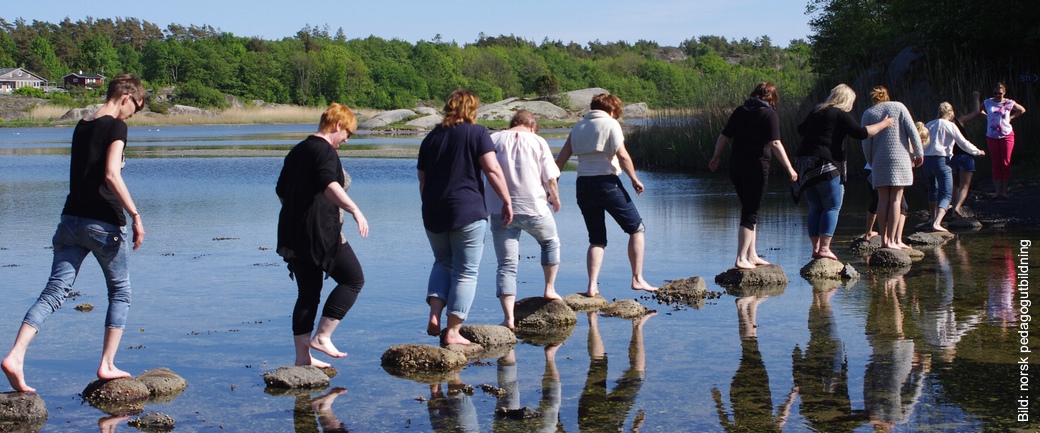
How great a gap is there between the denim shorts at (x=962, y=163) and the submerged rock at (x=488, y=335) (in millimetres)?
8301

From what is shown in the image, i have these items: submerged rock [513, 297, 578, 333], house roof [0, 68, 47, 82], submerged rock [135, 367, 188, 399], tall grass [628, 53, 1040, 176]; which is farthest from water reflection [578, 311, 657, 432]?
house roof [0, 68, 47, 82]

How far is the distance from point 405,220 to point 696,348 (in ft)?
30.3

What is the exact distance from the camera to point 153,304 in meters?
8.58

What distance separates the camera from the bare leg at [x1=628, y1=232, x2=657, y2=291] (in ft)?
28.2

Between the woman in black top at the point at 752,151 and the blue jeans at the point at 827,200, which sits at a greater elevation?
the woman in black top at the point at 752,151

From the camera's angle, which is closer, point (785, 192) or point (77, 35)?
point (785, 192)

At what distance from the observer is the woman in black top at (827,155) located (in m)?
9.73

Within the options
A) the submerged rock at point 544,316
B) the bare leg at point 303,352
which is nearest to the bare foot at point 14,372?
the bare leg at point 303,352

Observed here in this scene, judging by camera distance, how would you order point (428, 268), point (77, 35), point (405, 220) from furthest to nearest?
point (77, 35) → point (405, 220) → point (428, 268)

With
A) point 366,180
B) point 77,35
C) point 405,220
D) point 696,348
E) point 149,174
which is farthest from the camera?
point 77,35

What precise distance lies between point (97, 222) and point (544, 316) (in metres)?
3.18

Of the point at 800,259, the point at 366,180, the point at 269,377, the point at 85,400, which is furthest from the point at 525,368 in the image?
the point at 366,180

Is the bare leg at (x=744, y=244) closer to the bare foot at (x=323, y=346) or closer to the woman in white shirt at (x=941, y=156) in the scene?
the woman in white shirt at (x=941, y=156)

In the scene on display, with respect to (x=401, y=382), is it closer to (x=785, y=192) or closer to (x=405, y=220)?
(x=405, y=220)
